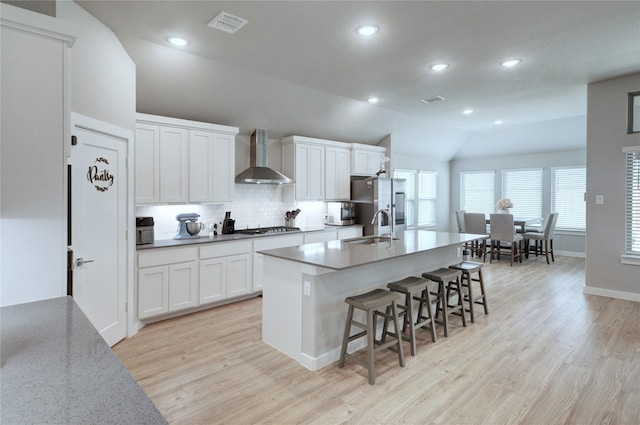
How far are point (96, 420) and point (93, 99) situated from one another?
2.92 metres

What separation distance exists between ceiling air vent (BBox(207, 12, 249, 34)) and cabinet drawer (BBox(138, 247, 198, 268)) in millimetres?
2395

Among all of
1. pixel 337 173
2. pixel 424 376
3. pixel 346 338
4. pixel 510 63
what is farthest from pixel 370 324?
pixel 337 173

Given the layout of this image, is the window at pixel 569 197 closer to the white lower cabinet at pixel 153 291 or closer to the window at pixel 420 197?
A: the window at pixel 420 197

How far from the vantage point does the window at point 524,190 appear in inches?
333

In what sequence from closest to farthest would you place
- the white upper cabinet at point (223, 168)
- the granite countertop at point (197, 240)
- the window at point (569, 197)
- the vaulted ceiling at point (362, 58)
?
the vaulted ceiling at point (362, 58)
the granite countertop at point (197, 240)
the white upper cabinet at point (223, 168)
the window at point (569, 197)

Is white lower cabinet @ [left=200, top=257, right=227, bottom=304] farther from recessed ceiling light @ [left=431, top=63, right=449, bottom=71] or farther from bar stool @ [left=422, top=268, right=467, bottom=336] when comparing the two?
recessed ceiling light @ [left=431, top=63, right=449, bottom=71]

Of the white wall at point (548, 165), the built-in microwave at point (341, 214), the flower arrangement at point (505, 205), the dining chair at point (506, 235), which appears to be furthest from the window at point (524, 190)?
the built-in microwave at point (341, 214)

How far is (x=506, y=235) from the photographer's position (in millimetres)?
7250

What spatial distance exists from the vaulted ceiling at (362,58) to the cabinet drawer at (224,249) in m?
1.77

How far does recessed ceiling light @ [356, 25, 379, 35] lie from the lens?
313 cm

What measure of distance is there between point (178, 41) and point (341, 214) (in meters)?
3.83

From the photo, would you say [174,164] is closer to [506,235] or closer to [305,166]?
[305,166]

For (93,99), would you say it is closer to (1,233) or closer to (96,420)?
(1,233)

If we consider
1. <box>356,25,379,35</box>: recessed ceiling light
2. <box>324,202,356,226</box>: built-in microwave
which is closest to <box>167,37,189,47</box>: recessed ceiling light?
<box>356,25,379,35</box>: recessed ceiling light
